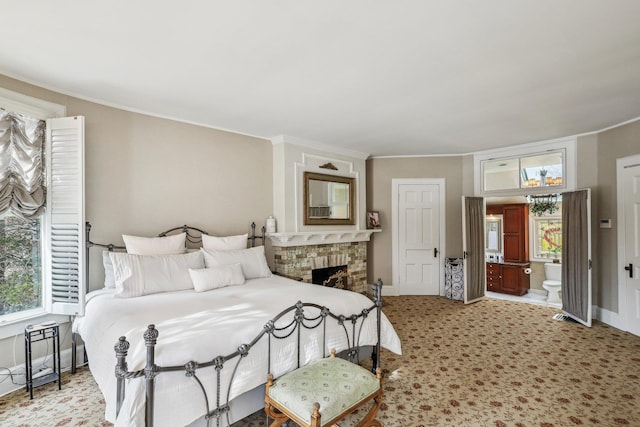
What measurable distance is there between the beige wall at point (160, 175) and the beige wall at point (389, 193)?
7.54 ft

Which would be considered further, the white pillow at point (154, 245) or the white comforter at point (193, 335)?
the white pillow at point (154, 245)

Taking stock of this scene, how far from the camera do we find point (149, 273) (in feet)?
9.95

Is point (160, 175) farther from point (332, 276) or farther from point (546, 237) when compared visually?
point (546, 237)

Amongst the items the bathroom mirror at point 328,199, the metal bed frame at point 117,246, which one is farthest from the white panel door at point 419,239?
the metal bed frame at point 117,246

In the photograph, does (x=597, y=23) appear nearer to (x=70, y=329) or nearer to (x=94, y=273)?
(x=94, y=273)

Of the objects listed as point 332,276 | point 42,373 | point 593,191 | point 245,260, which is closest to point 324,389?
point 245,260

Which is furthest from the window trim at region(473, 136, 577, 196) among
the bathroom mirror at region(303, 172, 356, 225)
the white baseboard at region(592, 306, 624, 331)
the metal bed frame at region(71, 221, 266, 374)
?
the metal bed frame at region(71, 221, 266, 374)

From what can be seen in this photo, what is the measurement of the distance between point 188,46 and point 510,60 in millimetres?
2401

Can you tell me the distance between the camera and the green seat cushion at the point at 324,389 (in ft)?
5.88

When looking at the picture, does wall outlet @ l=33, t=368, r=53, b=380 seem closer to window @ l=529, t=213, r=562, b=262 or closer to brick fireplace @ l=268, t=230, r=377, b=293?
brick fireplace @ l=268, t=230, r=377, b=293

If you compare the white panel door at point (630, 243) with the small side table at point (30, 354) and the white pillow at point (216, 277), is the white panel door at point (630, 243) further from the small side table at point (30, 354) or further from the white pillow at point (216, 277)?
the small side table at point (30, 354)

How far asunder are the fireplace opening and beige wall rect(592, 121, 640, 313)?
3627 mm

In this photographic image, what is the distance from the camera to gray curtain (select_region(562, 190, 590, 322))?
437 cm

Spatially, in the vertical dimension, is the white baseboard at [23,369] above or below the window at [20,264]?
below
